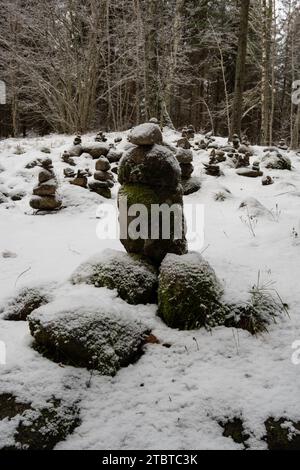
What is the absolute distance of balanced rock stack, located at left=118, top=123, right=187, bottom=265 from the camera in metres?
3.27

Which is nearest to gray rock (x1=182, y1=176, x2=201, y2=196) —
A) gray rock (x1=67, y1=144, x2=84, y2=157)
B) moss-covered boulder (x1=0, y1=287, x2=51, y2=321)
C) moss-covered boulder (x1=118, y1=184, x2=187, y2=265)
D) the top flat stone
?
gray rock (x1=67, y1=144, x2=84, y2=157)

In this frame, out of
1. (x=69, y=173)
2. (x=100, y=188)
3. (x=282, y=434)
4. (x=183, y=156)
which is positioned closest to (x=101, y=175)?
(x=100, y=188)

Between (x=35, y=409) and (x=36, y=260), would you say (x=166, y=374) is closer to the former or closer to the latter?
(x=35, y=409)

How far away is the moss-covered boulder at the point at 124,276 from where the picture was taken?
10.4ft

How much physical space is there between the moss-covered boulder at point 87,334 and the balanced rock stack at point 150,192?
817 millimetres

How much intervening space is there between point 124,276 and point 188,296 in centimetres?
61

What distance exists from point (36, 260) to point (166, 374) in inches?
96.0

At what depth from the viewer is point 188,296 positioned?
289cm

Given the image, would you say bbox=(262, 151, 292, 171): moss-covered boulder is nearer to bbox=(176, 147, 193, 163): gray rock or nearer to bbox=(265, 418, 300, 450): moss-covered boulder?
bbox=(176, 147, 193, 163): gray rock

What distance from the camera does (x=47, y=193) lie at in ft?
21.5

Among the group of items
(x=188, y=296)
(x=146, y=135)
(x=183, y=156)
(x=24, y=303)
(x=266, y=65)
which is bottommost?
(x=24, y=303)

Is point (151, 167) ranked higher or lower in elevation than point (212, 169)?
higher

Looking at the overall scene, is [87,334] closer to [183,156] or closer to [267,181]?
[183,156]

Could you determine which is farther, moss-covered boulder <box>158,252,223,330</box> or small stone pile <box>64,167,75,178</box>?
small stone pile <box>64,167,75,178</box>
